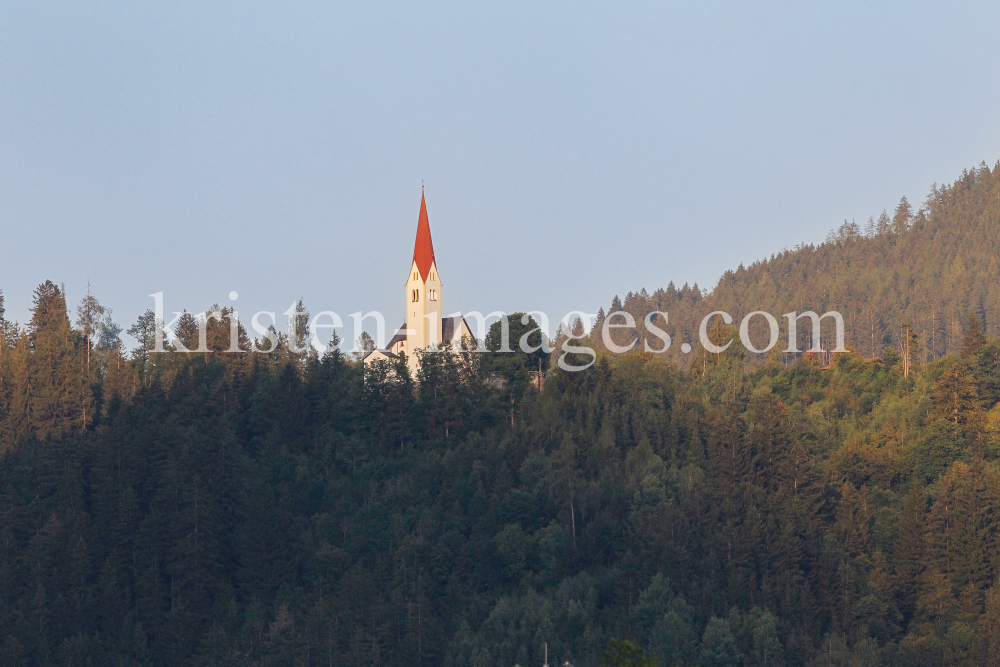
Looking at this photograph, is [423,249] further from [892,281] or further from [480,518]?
[892,281]

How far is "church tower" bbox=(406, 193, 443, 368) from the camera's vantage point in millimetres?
79375

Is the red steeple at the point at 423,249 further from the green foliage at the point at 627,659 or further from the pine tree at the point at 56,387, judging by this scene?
the green foliage at the point at 627,659

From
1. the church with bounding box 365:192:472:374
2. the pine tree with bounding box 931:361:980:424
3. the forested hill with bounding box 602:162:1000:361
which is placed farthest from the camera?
the forested hill with bounding box 602:162:1000:361

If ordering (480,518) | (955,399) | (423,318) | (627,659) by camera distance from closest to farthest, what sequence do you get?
(627,659), (480,518), (955,399), (423,318)

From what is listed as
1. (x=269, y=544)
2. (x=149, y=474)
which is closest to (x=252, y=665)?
(x=269, y=544)

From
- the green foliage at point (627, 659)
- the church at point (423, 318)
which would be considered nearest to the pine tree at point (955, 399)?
the church at point (423, 318)

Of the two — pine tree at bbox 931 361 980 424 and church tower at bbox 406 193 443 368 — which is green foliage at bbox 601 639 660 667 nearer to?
pine tree at bbox 931 361 980 424

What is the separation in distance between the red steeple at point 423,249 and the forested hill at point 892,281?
194 feet

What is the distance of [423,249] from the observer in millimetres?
82312

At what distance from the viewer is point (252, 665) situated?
54.8m

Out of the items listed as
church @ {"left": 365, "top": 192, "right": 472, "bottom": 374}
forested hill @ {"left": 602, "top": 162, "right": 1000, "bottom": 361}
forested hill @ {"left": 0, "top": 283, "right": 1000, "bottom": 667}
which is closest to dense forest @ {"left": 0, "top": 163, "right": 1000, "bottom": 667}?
forested hill @ {"left": 0, "top": 283, "right": 1000, "bottom": 667}

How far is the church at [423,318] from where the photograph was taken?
3095 inches

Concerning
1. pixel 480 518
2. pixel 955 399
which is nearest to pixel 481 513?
pixel 480 518

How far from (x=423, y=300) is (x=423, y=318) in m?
1.22
